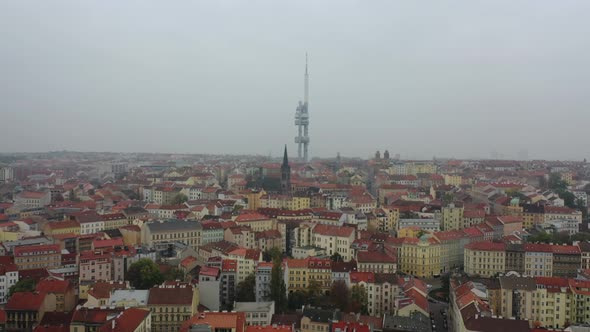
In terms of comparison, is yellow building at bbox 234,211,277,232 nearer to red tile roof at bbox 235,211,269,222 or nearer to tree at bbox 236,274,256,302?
red tile roof at bbox 235,211,269,222

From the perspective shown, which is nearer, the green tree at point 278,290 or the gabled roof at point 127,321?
the gabled roof at point 127,321

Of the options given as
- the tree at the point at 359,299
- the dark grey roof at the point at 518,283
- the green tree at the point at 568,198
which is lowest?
the tree at the point at 359,299

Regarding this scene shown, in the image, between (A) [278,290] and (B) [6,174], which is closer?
(A) [278,290]

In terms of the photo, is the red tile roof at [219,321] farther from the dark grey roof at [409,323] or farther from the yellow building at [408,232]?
the yellow building at [408,232]

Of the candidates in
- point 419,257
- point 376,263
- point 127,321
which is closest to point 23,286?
point 127,321

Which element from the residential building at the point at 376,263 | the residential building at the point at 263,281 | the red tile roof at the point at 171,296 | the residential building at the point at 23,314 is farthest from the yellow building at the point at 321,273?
the residential building at the point at 23,314

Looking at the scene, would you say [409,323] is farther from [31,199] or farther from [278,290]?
[31,199]

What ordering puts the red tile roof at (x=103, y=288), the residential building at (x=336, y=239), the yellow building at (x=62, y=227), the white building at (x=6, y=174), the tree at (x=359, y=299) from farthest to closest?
the white building at (x=6, y=174) → the yellow building at (x=62, y=227) → the residential building at (x=336, y=239) → the tree at (x=359, y=299) → the red tile roof at (x=103, y=288)
